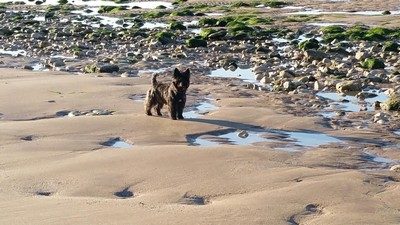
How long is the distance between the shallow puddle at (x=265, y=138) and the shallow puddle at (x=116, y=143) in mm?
848

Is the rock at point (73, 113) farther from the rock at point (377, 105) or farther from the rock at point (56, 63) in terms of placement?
the rock at point (56, 63)

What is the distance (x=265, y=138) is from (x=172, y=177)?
2.57 meters

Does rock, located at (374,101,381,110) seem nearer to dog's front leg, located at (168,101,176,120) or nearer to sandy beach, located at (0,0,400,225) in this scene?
sandy beach, located at (0,0,400,225)

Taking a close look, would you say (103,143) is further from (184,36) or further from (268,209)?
(184,36)

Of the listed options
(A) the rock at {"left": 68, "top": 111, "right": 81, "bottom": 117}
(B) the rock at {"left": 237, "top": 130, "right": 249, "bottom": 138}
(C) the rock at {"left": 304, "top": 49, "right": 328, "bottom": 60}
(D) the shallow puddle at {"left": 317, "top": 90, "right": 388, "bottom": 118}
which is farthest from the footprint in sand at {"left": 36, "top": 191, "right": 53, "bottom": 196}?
(C) the rock at {"left": 304, "top": 49, "right": 328, "bottom": 60}

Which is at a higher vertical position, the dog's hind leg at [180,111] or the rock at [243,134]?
the dog's hind leg at [180,111]

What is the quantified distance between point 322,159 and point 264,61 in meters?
10.1

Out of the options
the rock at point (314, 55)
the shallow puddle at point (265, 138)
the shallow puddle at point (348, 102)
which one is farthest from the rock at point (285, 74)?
the shallow puddle at point (265, 138)

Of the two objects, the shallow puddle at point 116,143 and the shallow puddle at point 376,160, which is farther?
the shallow puddle at point 116,143

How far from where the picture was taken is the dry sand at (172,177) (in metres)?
6.68

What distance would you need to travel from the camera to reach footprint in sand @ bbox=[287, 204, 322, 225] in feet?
21.6

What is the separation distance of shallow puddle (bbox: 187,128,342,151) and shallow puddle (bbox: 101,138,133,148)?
33.4 inches

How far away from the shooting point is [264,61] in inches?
749

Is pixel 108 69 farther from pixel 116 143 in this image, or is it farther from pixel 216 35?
pixel 216 35
